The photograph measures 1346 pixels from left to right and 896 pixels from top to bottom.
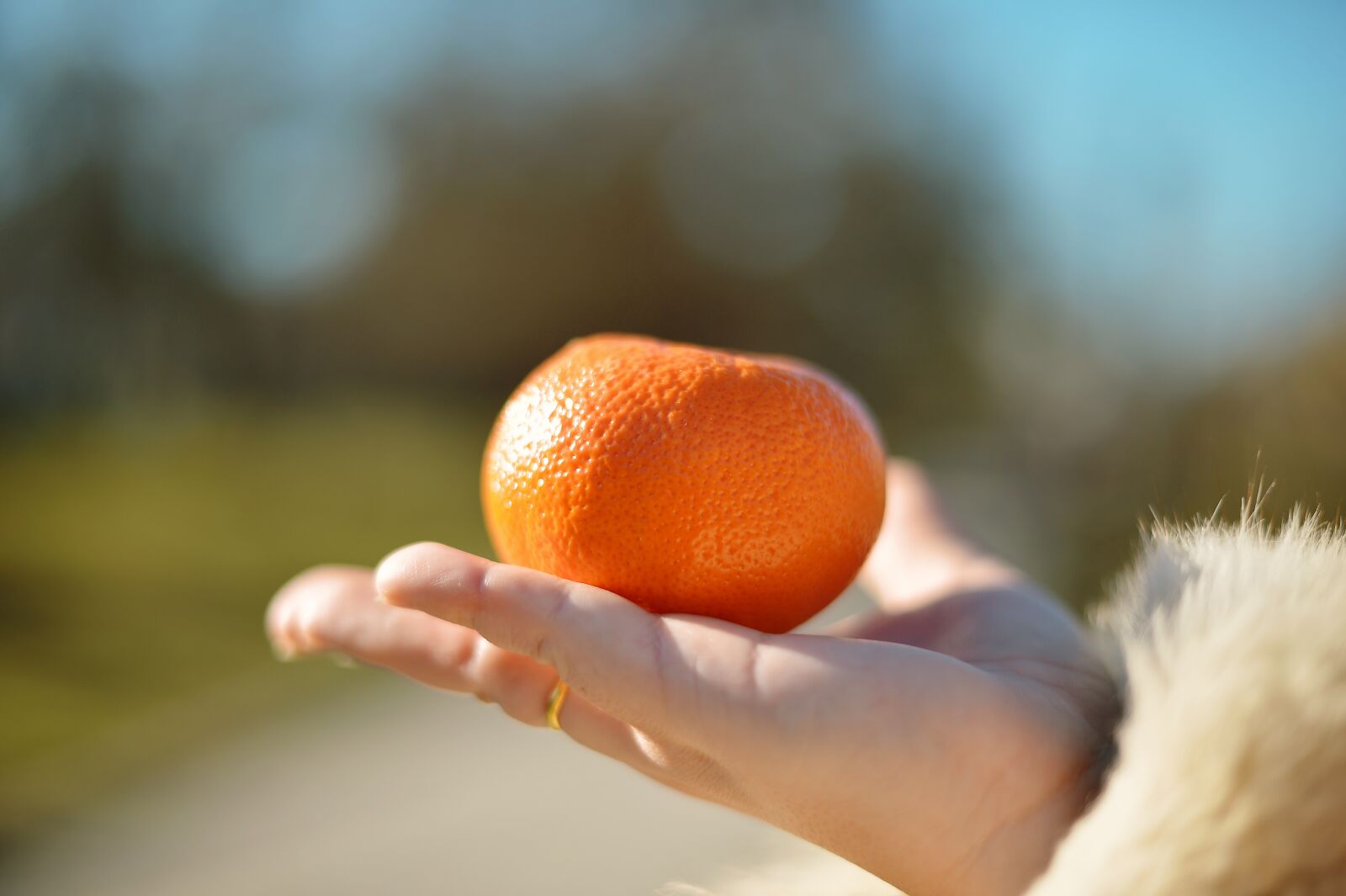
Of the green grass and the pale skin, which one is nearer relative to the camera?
A: the pale skin

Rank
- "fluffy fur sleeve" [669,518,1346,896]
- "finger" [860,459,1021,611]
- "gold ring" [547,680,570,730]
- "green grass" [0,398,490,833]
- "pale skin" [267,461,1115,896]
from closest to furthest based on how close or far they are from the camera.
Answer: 1. "fluffy fur sleeve" [669,518,1346,896]
2. "pale skin" [267,461,1115,896]
3. "gold ring" [547,680,570,730]
4. "finger" [860,459,1021,611]
5. "green grass" [0,398,490,833]

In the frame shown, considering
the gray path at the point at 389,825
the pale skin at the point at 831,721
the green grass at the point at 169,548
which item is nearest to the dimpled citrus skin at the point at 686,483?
the pale skin at the point at 831,721

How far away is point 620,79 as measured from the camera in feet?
28.0

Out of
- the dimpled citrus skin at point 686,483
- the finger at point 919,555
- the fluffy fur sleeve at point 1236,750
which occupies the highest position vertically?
the finger at point 919,555

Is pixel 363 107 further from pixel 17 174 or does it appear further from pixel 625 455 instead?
pixel 625 455

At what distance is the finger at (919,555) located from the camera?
5.82ft

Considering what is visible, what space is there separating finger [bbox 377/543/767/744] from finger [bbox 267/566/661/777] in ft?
0.79

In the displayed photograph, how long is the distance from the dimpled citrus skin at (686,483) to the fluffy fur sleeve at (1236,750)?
415mm

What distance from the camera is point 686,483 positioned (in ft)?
3.77

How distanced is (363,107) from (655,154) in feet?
8.62

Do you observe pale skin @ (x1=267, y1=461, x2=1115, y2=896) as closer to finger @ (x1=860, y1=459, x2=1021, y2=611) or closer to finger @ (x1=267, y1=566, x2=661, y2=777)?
finger @ (x1=267, y1=566, x2=661, y2=777)

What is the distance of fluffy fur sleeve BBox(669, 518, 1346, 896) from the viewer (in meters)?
0.83

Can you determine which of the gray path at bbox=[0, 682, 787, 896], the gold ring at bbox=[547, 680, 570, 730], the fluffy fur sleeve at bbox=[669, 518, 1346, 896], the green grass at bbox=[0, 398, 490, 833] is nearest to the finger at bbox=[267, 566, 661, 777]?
the gold ring at bbox=[547, 680, 570, 730]

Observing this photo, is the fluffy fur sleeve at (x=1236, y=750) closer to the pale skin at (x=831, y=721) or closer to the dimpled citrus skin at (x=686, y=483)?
the pale skin at (x=831, y=721)
